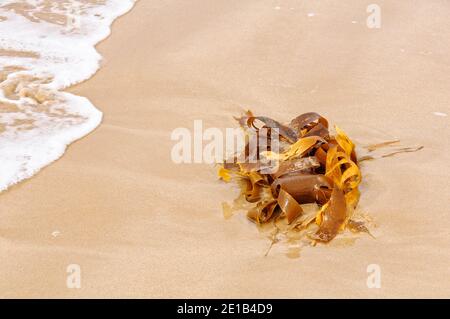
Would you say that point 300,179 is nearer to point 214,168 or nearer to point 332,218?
point 332,218

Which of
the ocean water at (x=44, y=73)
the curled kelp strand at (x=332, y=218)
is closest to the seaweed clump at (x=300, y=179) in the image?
the curled kelp strand at (x=332, y=218)

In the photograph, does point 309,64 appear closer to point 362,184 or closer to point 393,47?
point 393,47

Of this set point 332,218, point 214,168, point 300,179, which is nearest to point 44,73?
point 214,168

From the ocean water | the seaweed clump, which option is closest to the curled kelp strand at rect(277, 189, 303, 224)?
the seaweed clump

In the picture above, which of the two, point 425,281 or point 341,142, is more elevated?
point 341,142

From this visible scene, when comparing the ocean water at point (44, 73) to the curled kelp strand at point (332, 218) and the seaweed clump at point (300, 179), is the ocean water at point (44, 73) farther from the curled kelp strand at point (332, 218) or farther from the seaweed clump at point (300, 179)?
the curled kelp strand at point (332, 218)
